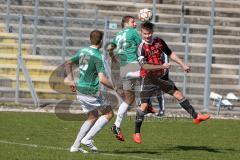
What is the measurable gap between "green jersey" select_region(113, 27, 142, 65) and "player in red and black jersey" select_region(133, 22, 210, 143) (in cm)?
74

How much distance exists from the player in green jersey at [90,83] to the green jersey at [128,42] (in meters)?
2.55

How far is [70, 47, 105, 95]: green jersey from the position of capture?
12.1 meters

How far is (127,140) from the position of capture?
1500cm

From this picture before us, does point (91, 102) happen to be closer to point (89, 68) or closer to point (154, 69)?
point (89, 68)

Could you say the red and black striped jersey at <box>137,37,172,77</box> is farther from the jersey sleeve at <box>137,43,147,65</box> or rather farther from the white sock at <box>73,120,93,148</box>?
the white sock at <box>73,120,93,148</box>

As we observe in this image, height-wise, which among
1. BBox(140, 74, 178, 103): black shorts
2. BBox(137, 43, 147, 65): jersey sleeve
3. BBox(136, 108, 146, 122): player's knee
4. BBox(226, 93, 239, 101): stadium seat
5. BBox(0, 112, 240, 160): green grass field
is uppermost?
BBox(137, 43, 147, 65): jersey sleeve

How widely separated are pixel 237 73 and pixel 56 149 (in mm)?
13312

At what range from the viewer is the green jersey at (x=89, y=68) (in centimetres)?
1209

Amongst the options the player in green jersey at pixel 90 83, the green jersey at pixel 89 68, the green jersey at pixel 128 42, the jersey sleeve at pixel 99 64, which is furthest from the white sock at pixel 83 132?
the green jersey at pixel 128 42

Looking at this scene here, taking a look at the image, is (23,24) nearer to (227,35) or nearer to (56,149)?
(227,35)

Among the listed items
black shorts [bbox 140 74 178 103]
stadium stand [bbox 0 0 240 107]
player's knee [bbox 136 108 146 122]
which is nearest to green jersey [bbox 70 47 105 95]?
player's knee [bbox 136 108 146 122]

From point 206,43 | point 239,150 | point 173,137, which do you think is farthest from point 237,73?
point 239,150

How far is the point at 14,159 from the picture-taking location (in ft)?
36.6

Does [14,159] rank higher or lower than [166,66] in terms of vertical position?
lower
